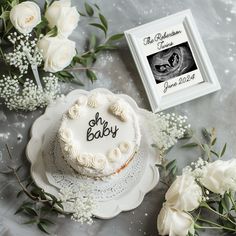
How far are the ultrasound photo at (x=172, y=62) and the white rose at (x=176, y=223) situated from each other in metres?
0.39

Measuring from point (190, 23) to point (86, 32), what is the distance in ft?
1.02

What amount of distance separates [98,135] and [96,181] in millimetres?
139

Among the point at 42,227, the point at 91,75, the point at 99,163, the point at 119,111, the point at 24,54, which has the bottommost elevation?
the point at 42,227

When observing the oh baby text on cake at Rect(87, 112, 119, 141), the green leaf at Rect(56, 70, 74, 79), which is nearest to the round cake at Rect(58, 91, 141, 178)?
the oh baby text on cake at Rect(87, 112, 119, 141)

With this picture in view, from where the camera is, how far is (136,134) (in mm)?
1419

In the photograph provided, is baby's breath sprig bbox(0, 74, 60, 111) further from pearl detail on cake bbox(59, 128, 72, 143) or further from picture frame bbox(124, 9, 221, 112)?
picture frame bbox(124, 9, 221, 112)

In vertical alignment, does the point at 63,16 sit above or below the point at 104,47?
above

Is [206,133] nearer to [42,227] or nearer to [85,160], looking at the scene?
[85,160]

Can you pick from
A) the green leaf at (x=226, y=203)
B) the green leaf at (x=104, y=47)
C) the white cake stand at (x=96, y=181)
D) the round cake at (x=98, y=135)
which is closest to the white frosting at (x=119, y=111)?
the round cake at (x=98, y=135)

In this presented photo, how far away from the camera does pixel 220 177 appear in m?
1.38

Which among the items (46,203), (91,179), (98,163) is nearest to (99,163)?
(98,163)

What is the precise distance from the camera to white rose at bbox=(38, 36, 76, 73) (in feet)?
4.71

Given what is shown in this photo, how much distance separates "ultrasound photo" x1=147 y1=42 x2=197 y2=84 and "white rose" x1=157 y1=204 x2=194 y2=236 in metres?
0.39

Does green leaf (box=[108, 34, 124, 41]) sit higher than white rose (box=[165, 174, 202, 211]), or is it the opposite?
green leaf (box=[108, 34, 124, 41])
